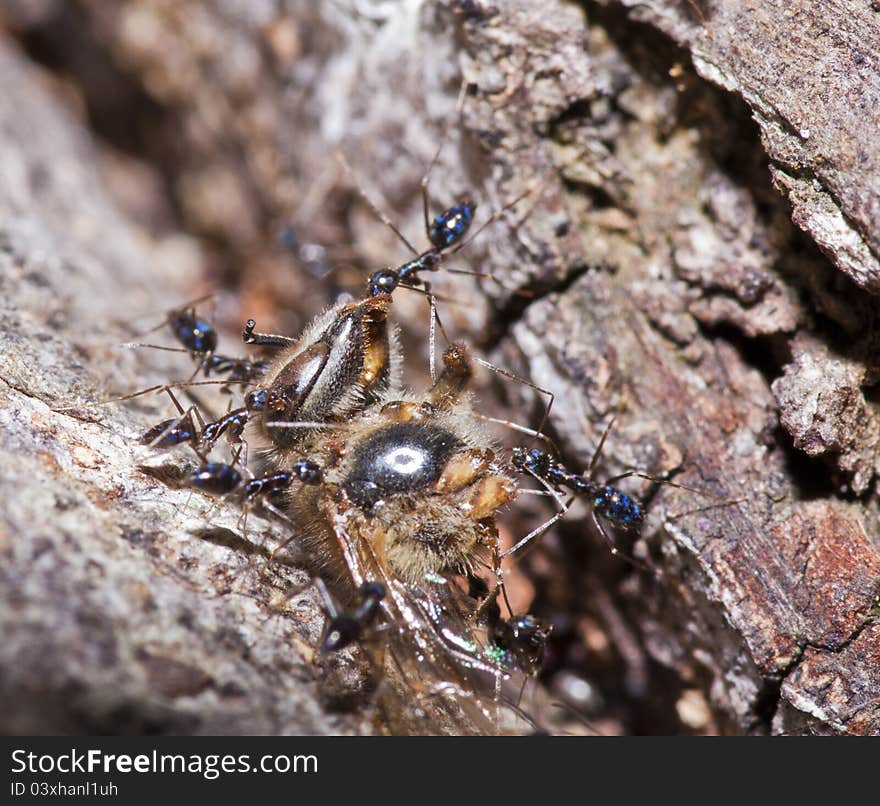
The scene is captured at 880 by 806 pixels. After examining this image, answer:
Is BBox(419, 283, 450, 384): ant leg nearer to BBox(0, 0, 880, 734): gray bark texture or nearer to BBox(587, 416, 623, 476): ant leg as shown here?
BBox(0, 0, 880, 734): gray bark texture

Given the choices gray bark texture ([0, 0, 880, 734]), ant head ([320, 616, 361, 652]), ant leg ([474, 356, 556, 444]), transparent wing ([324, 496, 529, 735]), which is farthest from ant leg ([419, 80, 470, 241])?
ant head ([320, 616, 361, 652])

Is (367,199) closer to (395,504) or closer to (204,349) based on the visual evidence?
(204,349)

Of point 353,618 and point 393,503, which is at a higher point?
point 393,503

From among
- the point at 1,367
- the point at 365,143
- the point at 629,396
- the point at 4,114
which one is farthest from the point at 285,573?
the point at 4,114

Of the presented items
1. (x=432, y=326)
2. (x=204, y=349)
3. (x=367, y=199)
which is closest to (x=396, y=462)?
(x=432, y=326)

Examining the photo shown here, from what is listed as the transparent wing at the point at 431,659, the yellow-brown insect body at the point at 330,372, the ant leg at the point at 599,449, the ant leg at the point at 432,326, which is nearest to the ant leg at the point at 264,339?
the yellow-brown insect body at the point at 330,372

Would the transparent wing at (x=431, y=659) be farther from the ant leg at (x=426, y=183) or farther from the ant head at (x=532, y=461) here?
the ant leg at (x=426, y=183)
